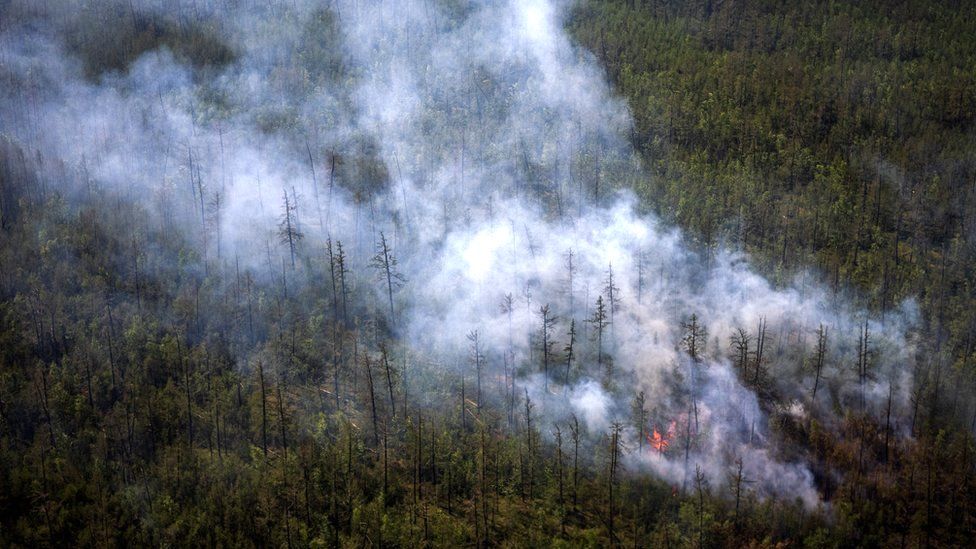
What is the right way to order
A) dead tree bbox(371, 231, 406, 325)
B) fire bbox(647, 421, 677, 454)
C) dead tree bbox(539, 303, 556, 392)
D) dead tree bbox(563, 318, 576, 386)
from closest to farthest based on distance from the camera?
fire bbox(647, 421, 677, 454) < dead tree bbox(563, 318, 576, 386) < dead tree bbox(539, 303, 556, 392) < dead tree bbox(371, 231, 406, 325)

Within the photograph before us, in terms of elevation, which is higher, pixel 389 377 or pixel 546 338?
pixel 546 338

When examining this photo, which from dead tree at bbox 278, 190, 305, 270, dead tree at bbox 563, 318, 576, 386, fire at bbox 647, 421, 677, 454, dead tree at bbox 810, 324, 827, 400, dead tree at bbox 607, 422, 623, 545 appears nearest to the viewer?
dead tree at bbox 607, 422, 623, 545

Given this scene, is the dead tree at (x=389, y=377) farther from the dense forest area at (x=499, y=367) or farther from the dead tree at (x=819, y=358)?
the dead tree at (x=819, y=358)

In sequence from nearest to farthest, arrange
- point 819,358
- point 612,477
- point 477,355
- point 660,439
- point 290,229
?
point 612,477 < point 660,439 < point 477,355 < point 819,358 < point 290,229

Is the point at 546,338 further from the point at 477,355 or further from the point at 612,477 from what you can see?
the point at 612,477

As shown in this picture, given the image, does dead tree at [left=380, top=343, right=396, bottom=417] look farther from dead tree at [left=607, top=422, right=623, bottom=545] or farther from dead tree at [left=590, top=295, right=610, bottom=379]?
dead tree at [left=607, top=422, right=623, bottom=545]

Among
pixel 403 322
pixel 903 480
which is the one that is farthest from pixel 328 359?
pixel 903 480

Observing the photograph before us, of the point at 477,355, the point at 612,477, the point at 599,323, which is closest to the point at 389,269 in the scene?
the point at 477,355

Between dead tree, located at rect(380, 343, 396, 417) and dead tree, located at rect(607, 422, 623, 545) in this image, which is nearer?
dead tree, located at rect(607, 422, 623, 545)

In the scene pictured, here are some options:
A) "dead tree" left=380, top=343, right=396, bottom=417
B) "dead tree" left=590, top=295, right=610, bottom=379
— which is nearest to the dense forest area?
"dead tree" left=590, top=295, right=610, bottom=379
